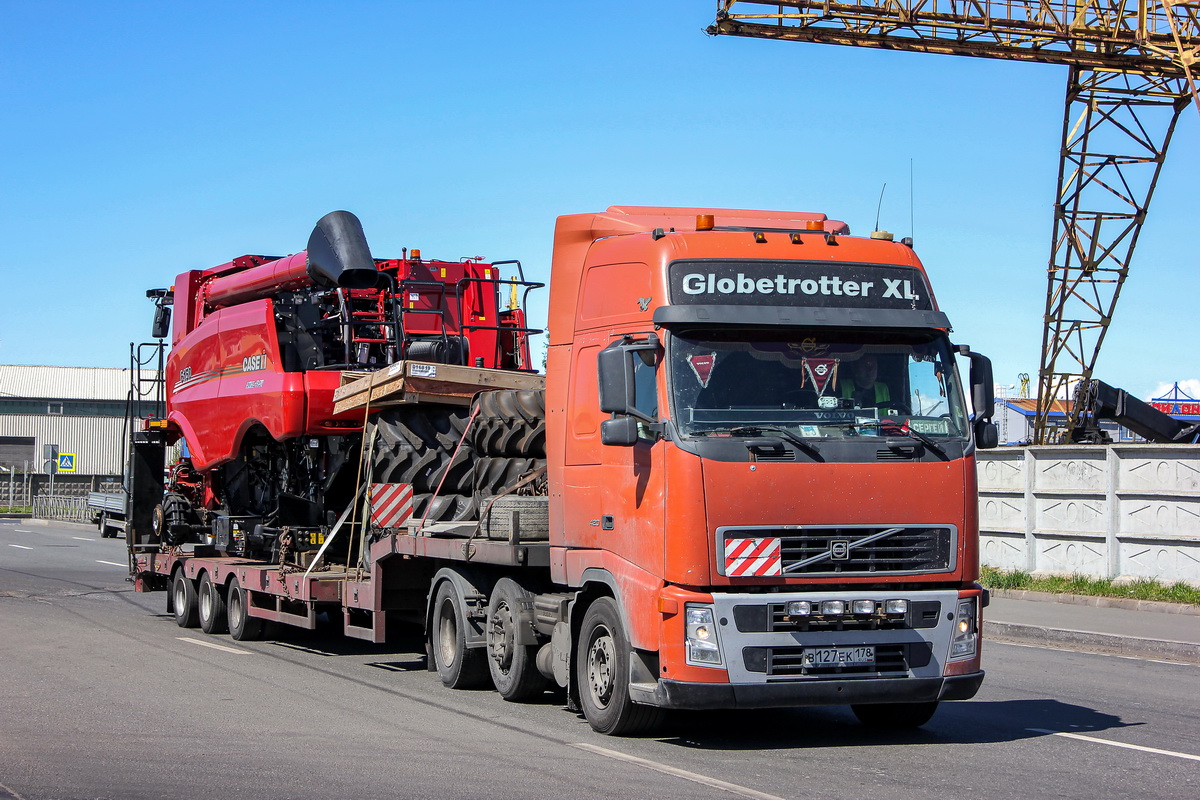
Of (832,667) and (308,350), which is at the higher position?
(308,350)

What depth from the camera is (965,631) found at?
8.30m

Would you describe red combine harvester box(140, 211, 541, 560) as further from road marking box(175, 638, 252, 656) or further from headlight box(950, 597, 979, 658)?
headlight box(950, 597, 979, 658)

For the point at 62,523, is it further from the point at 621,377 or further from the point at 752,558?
the point at 752,558

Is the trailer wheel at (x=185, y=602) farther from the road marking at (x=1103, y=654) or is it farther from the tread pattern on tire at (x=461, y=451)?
the road marking at (x=1103, y=654)

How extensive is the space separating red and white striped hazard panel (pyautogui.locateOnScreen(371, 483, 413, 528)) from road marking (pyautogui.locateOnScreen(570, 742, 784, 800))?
14.2 ft

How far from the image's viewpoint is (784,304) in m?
8.30

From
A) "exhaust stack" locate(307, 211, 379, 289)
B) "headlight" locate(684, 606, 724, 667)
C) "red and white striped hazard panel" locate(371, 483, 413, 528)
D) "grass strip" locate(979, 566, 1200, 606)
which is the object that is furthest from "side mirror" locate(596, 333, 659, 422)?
"grass strip" locate(979, 566, 1200, 606)

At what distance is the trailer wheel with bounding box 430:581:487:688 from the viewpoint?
10617 millimetres

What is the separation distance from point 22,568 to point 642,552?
66.7ft

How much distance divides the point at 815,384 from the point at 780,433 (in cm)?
43

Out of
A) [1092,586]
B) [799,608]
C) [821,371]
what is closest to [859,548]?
[799,608]

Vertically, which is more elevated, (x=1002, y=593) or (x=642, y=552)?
(x=642, y=552)

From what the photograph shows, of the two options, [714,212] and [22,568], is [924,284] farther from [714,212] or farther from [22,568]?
[22,568]

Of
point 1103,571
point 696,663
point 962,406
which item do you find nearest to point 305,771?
point 696,663
